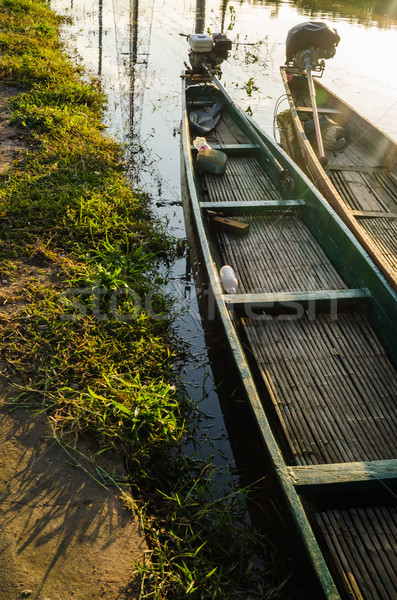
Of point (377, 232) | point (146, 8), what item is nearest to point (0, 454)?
point (377, 232)

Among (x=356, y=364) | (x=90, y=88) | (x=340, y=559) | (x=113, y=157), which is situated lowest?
(x=340, y=559)

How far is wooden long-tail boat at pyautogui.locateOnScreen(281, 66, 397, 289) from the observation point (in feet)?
14.7

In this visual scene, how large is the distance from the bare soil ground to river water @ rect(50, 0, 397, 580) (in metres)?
0.83

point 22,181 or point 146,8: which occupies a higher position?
point 146,8

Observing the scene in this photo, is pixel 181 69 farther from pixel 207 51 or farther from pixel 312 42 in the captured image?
pixel 312 42

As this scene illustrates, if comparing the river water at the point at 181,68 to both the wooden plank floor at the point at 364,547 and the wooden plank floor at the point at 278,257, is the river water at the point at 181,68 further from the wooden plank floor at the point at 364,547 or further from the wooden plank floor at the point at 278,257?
the wooden plank floor at the point at 364,547

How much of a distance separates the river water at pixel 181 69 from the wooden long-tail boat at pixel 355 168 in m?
1.05

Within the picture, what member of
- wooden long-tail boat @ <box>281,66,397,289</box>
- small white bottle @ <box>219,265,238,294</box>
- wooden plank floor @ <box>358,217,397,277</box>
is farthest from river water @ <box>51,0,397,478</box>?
wooden plank floor @ <box>358,217,397,277</box>

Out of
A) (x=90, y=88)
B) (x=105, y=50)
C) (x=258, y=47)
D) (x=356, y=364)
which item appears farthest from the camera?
(x=258, y=47)

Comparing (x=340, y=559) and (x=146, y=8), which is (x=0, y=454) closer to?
(x=340, y=559)

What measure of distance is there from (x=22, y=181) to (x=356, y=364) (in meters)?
3.90

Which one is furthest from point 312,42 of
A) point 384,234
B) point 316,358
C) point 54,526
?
point 54,526

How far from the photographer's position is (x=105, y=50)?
10852mm

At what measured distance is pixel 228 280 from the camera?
3.55 m
